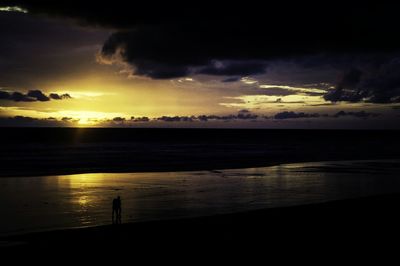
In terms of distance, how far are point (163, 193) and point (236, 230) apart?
1140 centimetres

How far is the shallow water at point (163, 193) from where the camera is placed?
20969 mm

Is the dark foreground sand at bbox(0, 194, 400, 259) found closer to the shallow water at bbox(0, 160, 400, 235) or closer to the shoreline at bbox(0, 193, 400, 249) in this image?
the shoreline at bbox(0, 193, 400, 249)

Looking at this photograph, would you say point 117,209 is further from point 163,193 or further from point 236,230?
point 163,193

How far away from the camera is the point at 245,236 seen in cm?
1619

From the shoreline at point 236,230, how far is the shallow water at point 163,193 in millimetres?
2035

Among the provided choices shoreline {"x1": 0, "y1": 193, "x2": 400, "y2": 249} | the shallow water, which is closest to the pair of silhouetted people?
shoreline {"x1": 0, "y1": 193, "x2": 400, "y2": 249}

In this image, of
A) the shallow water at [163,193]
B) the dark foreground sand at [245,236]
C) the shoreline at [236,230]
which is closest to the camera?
the dark foreground sand at [245,236]

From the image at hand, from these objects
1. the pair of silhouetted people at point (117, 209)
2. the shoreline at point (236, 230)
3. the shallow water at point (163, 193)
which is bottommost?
the shallow water at point (163, 193)

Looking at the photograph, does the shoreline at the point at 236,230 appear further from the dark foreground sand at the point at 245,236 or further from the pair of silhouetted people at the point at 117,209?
the pair of silhouetted people at the point at 117,209

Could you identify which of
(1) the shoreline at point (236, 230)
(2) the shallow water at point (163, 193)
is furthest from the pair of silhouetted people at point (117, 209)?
(2) the shallow water at point (163, 193)

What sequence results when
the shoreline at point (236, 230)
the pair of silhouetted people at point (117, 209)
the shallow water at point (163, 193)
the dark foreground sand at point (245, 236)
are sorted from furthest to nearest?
1. the shallow water at point (163, 193)
2. the pair of silhouetted people at point (117, 209)
3. the shoreline at point (236, 230)
4. the dark foreground sand at point (245, 236)

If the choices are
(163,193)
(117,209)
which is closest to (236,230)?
(117,209)

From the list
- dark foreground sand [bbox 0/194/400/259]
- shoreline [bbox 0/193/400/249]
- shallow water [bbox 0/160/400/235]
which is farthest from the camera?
shallow water [bbox 0/160/400/235]

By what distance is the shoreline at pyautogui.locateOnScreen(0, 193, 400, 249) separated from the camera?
15531mm
